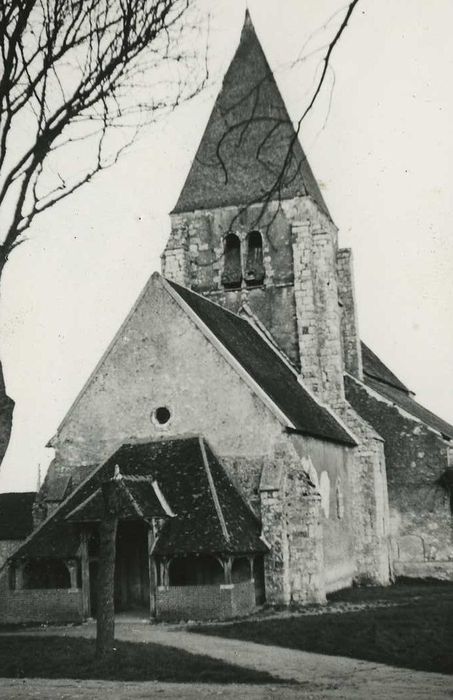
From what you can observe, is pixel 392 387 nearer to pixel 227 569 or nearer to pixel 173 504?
pixel 173 504

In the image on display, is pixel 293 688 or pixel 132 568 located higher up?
pixel 132 568

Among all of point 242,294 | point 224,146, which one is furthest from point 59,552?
point 224,146

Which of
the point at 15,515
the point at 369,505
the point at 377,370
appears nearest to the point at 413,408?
the point at 377,370

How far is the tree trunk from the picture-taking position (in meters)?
13.5

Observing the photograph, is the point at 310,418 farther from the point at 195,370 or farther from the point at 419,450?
the point at 419,450

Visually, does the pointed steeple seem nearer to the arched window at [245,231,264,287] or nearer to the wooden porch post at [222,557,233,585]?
the arched window at [245,231,264,287]

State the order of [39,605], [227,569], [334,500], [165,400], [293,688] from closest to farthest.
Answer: [293,688] → [227,569] → [39,605] → [165,400] → [334,500]

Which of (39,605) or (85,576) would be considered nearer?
(85,576)

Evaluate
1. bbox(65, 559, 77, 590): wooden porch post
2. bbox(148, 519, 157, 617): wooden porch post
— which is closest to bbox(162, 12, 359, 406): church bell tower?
bbox(148, 519, 157, 617): wooden porch post

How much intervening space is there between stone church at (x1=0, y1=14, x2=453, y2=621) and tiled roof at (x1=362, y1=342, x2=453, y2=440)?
3858 mm

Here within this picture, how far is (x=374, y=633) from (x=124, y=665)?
4664mm

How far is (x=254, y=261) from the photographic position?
95.6 ft

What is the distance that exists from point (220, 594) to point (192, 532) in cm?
152

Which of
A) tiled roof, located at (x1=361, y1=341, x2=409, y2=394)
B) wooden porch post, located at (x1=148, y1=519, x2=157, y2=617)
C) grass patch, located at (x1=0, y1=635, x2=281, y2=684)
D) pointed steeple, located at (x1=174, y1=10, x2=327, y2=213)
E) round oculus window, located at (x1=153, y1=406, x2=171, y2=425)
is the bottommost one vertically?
grass patch, located at (x1=0, y1=635, x2=281, y2=684)
